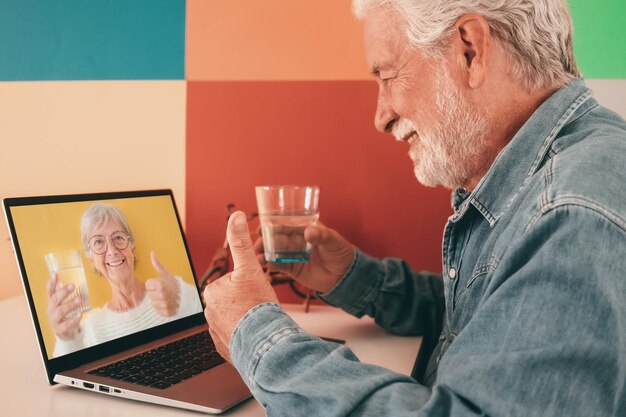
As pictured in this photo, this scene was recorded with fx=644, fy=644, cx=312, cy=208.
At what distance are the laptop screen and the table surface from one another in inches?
3.1

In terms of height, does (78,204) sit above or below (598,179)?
below

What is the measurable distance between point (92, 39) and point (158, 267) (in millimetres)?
798

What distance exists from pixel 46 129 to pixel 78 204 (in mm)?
696

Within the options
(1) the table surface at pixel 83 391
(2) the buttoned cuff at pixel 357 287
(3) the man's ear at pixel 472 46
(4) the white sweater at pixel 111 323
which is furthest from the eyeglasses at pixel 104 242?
(3) the man's ear at pixel 472 46

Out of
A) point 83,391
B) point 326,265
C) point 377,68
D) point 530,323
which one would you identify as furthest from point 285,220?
point 530,323

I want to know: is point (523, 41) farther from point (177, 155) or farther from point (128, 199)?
point (177, 155)

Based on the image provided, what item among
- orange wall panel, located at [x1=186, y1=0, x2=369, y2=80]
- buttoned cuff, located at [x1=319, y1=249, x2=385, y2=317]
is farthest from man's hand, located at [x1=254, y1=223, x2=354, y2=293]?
orange wall panel, located at [x1=186, y1=0, x2=369, y2=80]

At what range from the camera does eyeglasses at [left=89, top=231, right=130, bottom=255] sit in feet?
3.86

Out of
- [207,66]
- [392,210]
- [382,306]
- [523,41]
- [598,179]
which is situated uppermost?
[523,41]

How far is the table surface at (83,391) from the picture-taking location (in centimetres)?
93

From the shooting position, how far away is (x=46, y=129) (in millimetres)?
1777

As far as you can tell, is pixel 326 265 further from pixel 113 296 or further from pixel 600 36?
pixel 600 36

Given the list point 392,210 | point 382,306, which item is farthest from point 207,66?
point 382,306

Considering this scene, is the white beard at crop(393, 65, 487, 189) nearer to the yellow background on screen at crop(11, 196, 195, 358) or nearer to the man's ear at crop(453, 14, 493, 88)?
the man's ear at crop(453, 14, 493, 88)
